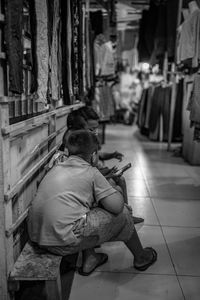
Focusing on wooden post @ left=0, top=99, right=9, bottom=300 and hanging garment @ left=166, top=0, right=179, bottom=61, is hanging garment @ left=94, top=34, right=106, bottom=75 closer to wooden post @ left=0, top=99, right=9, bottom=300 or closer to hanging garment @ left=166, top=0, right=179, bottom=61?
hanging garment @ left=166, top=0, right=179, bottom=61

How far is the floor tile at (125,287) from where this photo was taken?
85.0 inches

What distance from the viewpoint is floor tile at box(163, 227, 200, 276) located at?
98.9 inches

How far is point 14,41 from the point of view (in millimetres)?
1616

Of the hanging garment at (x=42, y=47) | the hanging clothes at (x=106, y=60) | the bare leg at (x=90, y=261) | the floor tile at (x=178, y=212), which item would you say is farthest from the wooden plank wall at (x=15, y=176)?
the hanging clothes at (x=106, y=60)

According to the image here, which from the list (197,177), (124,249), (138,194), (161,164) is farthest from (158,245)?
(161,164)

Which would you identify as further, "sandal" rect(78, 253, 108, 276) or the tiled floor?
"sandal" rect(78, 253, 108, 276)

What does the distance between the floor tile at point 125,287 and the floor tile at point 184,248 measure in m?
0.19

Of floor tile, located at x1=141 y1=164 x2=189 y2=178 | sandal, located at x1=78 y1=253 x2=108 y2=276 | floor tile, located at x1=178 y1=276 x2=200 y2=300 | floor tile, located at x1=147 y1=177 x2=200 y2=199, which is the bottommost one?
floor tile, located at x1=141 y1=164 x2=189 y2=178

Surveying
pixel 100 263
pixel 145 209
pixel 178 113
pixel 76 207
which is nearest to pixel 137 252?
pixel 100 263

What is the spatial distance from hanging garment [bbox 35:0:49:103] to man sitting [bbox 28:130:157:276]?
0.35 metres

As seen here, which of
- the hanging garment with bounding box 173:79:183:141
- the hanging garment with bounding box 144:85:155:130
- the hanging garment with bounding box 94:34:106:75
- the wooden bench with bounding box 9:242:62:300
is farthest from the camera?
the hanging garment with bounding box 144:85:155:130

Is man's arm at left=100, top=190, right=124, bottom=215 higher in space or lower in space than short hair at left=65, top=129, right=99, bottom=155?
lower

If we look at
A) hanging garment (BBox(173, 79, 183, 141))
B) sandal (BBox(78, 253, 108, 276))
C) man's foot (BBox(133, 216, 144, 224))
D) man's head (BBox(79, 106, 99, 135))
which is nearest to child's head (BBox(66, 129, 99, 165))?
sandal (BBox(78, 253, 108, 276))

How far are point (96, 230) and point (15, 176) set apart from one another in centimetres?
61
